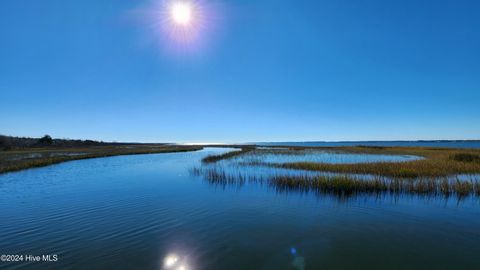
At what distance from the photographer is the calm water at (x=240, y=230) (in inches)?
253

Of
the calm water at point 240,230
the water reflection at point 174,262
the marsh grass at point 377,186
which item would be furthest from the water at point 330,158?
the water reflection at point 174,262

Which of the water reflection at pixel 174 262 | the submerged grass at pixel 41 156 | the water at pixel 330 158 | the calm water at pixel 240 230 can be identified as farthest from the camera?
the water at pixel 330 158

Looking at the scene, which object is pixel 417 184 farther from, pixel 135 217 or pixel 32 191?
pixel 32 191

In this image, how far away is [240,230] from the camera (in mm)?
8617

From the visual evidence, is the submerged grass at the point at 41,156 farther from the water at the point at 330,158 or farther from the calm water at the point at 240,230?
the water at the point at 330,158

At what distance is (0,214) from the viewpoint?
10.3 m

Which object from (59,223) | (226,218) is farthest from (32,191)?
(226,218)

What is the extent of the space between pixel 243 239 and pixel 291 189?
8.19 meters

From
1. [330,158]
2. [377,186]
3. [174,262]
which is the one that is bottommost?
[174,262]

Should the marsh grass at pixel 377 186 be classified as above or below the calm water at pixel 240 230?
above

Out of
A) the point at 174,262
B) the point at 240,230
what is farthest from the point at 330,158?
the point at 174,262

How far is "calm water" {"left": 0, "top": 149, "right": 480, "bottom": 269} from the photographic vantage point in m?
6.44

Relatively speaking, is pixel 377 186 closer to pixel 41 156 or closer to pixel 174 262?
pixel 174 262

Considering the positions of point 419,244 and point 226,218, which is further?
point 226,218
